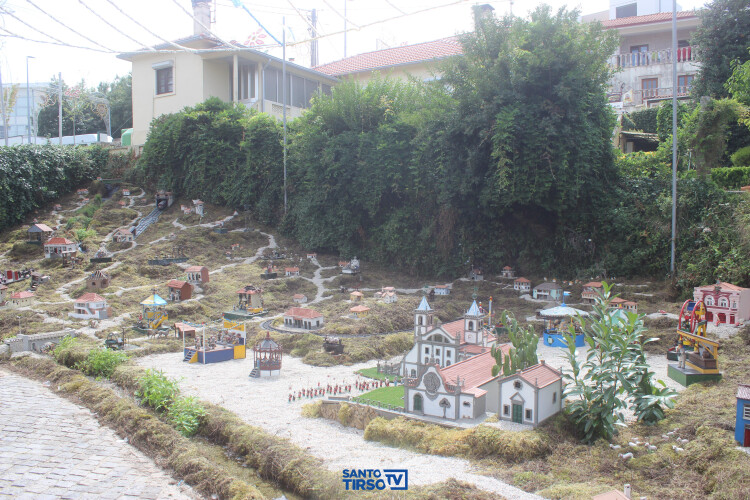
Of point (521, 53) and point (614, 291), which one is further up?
point (521, 53)

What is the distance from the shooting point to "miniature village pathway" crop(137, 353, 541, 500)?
1275 cm

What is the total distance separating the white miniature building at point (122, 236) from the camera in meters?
33.2

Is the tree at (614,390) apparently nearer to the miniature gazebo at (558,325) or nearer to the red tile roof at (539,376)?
the red tile roof at (539,376)

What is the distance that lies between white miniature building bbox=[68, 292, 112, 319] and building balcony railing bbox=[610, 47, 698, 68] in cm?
3392

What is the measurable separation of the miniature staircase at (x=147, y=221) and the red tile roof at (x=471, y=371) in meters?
24.8

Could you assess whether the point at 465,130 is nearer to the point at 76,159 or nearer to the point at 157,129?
the point at 157,129

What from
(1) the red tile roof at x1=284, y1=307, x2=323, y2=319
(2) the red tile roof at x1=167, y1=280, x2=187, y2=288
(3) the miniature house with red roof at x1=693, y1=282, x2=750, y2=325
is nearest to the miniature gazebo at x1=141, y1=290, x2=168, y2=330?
(2) the red tile roof at x1=167, y1=280, x2=187, y2=288

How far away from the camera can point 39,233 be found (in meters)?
33.2

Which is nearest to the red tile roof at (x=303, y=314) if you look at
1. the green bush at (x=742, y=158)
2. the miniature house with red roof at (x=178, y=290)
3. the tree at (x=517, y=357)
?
the miniature house with red roof at (x=178, y=290)

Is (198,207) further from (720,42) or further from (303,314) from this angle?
(720,42)

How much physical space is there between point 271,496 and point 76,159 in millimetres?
37094

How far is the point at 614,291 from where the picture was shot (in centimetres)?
2634

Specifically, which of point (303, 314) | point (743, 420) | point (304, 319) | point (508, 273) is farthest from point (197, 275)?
point (743, 420)

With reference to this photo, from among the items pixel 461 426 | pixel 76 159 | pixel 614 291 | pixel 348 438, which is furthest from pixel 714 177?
pixel 76 159
